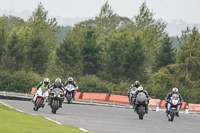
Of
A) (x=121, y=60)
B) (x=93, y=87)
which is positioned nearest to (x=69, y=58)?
(x=121, y=60)

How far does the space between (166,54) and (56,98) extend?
57485 mm

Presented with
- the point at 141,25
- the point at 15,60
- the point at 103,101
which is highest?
the point at 141,25

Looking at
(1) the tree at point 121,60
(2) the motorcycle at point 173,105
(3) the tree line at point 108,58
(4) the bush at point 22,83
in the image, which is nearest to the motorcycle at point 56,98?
(2) the motorcycle at point 173,105

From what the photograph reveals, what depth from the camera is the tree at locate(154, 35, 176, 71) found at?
8281 cm

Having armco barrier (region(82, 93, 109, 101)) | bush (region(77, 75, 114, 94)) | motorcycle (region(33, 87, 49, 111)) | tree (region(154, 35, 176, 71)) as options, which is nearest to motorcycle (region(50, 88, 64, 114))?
motorcycle (region(33, 87, 49, 111))

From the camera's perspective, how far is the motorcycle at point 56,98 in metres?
26.5

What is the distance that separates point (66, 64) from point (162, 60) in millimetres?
13169

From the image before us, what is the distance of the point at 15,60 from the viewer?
77.9 metres

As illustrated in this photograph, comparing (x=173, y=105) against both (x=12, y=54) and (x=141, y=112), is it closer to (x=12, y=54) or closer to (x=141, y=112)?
(x=141, y=112)

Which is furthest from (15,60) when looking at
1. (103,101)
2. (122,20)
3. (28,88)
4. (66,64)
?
(122,20)

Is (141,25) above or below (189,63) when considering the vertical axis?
above

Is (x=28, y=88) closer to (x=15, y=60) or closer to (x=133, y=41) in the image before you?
(x=15, y=60)

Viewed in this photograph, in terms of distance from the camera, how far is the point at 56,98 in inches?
1051

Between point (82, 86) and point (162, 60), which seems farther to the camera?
point (162, 60)
